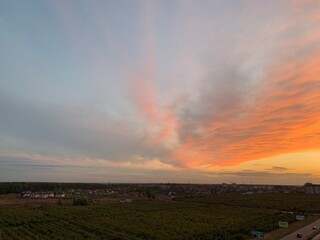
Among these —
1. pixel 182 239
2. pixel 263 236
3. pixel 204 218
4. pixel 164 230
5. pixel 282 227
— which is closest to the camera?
pixel 182 239

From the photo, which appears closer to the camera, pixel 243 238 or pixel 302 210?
pixel 243 238

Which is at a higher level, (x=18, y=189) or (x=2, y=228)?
(x=18, y=189)

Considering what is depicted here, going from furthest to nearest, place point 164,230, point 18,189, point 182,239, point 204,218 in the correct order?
point 18,189 < point 204,218 < point 164,230 < point 182,239

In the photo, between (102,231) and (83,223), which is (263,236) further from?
(83,223)

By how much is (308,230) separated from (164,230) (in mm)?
26459

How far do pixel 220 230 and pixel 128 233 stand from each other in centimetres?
1611

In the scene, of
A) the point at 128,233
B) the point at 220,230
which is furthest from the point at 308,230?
the point at 128,233

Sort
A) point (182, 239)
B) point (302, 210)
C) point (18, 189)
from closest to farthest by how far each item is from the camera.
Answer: point (182, 239), point (302, 210), point (18, 189)

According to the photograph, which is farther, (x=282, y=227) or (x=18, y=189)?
(x=18, y=189)

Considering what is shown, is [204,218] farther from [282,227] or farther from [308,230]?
[308,230]

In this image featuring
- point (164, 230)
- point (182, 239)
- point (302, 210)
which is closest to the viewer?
point (182, 239)

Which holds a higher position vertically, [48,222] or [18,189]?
[18,189]

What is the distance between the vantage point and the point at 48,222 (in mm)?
63688

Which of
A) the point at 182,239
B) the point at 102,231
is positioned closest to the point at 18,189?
the point at 102,231
